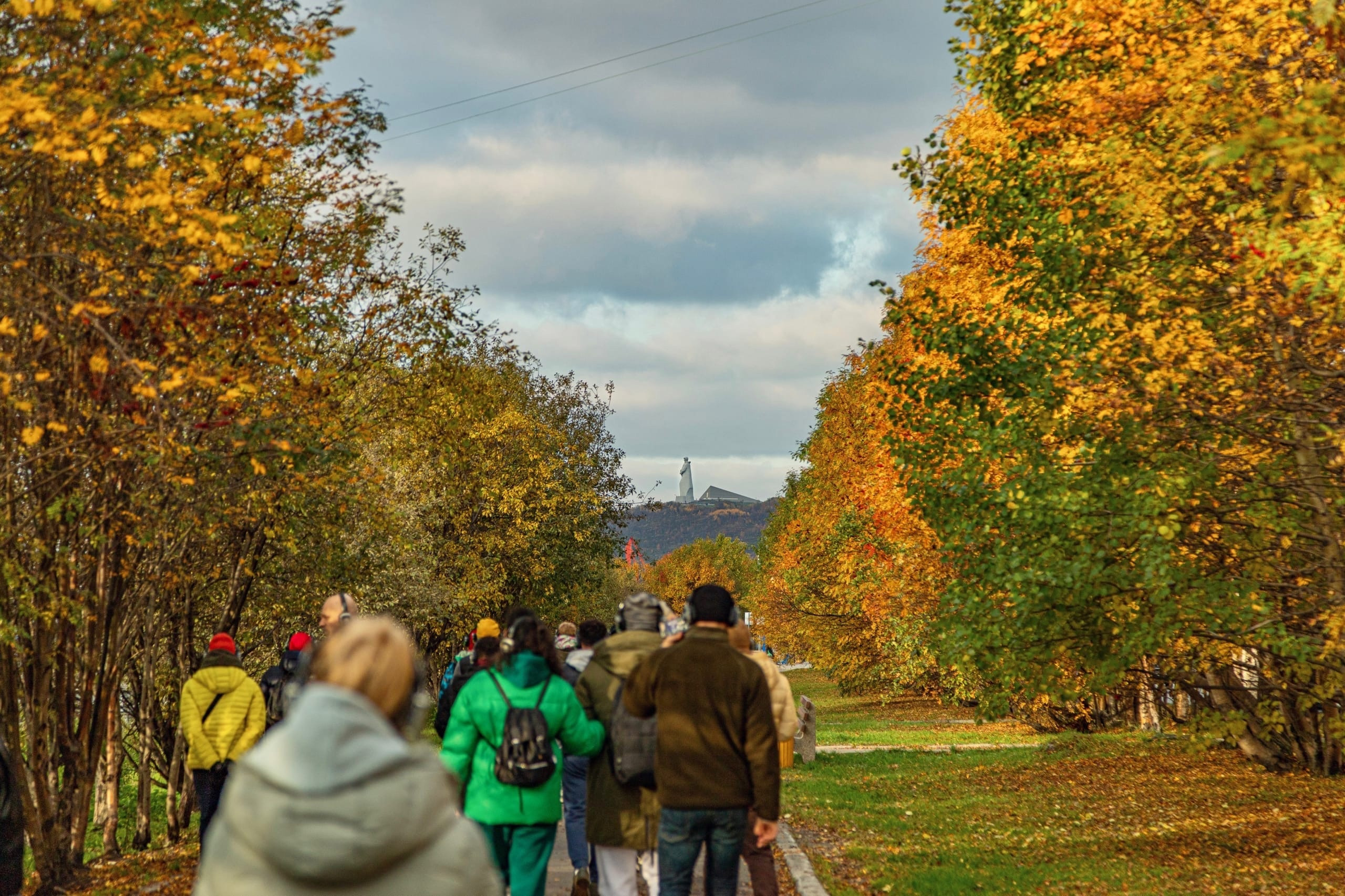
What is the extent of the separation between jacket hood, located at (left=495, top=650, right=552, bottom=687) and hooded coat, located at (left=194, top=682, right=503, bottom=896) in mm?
3592

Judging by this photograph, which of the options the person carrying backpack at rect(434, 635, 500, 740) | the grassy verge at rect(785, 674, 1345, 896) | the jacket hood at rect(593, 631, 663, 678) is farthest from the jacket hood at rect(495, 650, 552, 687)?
the grassy verge at rect(785, 674, 1345, 896)

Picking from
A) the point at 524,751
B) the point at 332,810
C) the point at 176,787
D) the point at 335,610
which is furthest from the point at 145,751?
the point at 332,810

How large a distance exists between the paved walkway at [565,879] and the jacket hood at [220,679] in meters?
2.70

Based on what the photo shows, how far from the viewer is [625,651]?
7.75m

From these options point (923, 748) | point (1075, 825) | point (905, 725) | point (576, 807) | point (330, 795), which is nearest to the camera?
point (330, 795)

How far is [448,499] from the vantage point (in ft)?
115

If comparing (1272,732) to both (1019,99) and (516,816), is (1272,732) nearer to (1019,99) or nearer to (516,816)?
(1019,99)

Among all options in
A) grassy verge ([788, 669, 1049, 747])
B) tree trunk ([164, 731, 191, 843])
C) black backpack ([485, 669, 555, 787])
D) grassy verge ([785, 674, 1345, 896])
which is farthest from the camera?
grassy verge ([788, 669, 1049, 747])

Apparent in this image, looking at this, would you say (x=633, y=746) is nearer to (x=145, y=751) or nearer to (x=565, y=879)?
(x=565, y=879)

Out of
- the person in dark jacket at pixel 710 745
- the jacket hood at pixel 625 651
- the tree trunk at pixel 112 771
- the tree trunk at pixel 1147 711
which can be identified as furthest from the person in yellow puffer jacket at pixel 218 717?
the tree trunk at pixel 1147 711

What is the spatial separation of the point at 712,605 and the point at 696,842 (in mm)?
1134

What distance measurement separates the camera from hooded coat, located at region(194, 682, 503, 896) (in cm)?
275

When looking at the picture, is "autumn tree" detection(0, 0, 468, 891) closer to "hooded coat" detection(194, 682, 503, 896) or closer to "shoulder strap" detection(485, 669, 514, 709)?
"shoulder strap" detection(485, 669, 514, 709)

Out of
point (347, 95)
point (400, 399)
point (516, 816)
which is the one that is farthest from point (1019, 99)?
point (516, 816)
